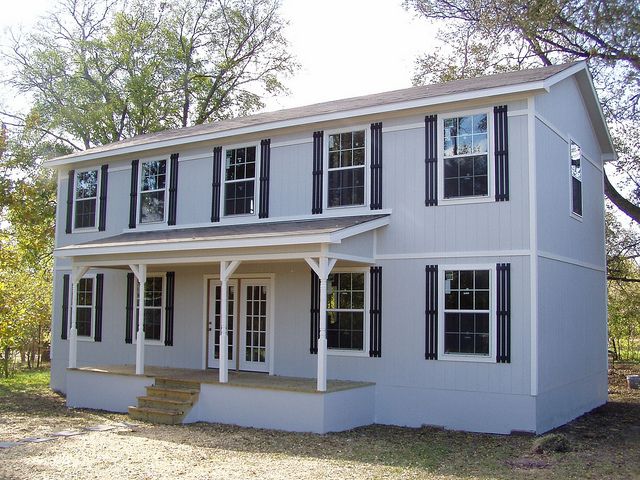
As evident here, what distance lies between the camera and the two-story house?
10.9 m

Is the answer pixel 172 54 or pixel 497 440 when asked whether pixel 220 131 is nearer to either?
pixel 497 440

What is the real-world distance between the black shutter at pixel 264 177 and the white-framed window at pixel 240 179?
0.60 feet

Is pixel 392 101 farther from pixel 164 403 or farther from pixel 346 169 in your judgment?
pixel 164 403

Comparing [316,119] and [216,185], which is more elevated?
[316,119]

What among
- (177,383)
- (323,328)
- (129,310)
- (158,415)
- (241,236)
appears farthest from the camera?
(129,310)

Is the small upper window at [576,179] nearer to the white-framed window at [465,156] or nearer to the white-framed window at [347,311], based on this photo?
the white-framed window at [465,156]

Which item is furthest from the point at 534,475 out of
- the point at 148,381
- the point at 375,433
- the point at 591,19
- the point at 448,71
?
the point at 448,71

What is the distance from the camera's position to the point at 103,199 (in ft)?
53.8

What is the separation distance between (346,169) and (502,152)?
290 cm

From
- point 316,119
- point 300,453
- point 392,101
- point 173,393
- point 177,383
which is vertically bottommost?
point 300,453

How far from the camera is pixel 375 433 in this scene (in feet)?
35.8

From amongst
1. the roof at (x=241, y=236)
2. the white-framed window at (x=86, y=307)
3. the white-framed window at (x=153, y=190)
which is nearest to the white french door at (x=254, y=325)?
the roof at (x=241, y=236)

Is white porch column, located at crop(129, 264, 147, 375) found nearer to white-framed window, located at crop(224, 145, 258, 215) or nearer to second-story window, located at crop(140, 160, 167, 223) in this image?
white-framed window, located at crop(224, 145, 258, 215)

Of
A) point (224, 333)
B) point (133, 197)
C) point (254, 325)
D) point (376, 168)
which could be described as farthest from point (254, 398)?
point (133, 197)
